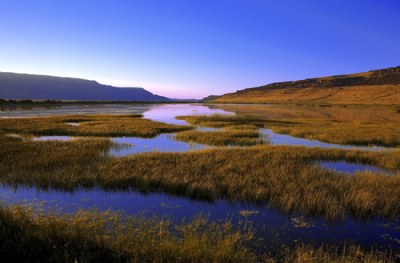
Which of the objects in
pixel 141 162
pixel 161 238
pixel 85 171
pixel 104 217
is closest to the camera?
pixel 161 238

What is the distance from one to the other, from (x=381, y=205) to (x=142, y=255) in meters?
7.76

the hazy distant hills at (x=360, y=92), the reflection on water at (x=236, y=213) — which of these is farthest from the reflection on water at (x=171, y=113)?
the hazy distant hills at (x=360, y=92)

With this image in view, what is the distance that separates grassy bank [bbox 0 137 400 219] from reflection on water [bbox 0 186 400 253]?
529mm

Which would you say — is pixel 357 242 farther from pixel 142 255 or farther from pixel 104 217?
pixel 104 217

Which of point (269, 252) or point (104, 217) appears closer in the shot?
point (269, 252)

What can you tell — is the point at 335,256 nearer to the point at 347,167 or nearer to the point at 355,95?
the point at 347,167

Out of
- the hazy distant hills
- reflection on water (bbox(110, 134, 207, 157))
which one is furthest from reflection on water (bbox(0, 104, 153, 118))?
the hazy distant hills

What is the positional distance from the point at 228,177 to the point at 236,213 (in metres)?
2.88

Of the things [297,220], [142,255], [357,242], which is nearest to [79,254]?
[142,255]

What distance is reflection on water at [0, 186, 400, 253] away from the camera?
282 inches

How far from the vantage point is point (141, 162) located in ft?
44.5

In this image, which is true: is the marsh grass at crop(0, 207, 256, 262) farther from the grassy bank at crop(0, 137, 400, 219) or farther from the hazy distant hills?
the hazy distant hills

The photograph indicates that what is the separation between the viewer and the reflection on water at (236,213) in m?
7.17

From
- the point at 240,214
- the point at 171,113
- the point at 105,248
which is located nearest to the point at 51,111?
the point at 171,113
